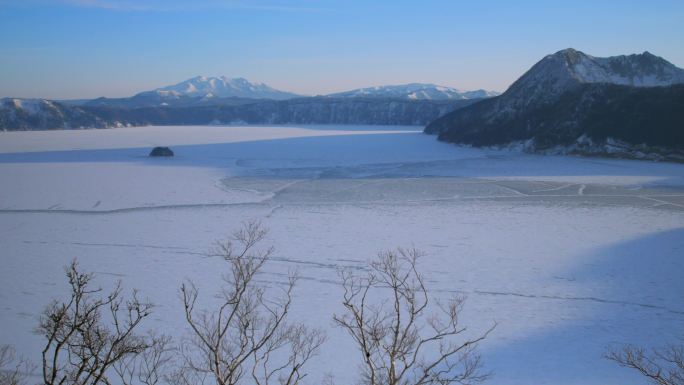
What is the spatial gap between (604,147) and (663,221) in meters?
14.6

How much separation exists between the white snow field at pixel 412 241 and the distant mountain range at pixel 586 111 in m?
5.11

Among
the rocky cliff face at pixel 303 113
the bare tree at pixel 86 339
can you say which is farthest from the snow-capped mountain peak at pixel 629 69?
the bare tree at pixel 86 339

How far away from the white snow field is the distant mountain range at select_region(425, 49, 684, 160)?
511 cm

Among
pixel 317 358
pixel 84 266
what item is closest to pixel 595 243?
pixel 317 358

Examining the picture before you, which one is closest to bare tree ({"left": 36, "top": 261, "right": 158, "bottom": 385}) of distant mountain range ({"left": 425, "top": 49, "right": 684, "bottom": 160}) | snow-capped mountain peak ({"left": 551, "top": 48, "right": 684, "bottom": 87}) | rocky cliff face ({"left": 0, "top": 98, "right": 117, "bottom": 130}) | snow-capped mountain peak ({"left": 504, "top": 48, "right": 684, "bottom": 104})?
distant mountain range ({"left": 425, "top": 49, "right": 684, "bottom": 160})

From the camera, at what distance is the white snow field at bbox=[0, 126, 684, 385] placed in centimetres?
591

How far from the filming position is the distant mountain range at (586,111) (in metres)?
24.4

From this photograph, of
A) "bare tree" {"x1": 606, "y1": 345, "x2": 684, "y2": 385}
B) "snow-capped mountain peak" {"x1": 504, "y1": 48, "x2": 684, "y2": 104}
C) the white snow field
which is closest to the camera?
"bare tree" {"x1": 606, "y1": 345, "x2": 684, "y2": 385}

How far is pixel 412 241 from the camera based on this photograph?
9.44m

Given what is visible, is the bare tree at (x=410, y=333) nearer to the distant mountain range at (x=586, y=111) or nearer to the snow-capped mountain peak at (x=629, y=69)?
the distant mountain range at (x=586, y=111)

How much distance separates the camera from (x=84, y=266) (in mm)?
8180

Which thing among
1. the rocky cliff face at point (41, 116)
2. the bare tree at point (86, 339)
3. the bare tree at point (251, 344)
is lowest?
the bare tree at point (251, 344)

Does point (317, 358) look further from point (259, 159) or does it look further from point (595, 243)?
point (259, 159)

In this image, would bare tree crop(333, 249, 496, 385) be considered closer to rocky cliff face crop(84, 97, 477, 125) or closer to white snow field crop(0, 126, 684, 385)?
white snow field crop(0, 126, 684, 385)
